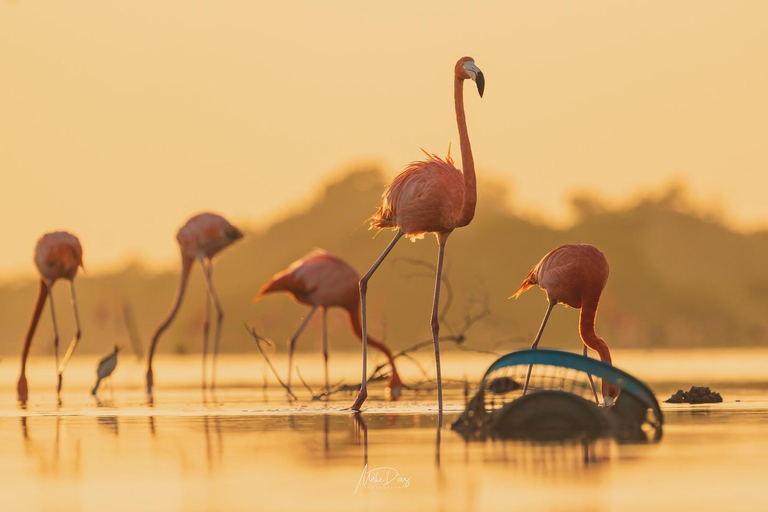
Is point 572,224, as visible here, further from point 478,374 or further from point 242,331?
point 478,374

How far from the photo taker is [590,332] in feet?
48.8

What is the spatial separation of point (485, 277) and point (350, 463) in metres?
100

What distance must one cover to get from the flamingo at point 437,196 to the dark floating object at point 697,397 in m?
2.64

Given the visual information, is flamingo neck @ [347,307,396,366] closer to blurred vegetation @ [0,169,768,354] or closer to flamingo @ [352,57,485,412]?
flamingo @ [352,57,485,412]

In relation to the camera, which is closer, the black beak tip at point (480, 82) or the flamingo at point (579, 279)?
the black beak tip at point (480, 82)

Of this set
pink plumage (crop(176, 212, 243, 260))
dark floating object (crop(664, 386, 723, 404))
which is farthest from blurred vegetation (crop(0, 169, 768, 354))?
dark floating object (crop(664, 386, 723, 404))

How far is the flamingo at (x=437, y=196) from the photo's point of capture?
13.8 m

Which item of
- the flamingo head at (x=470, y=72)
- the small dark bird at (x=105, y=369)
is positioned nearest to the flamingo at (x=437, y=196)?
the flamingo head at (x=470, y=72)

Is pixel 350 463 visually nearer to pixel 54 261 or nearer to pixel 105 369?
pixel 105 369

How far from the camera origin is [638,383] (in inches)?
456

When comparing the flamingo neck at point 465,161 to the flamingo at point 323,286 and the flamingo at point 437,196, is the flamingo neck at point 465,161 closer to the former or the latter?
the flamingo at point 437,196

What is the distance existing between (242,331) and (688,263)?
121 feet

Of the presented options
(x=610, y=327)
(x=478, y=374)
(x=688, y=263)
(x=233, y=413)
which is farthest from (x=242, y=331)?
(x=233, y=413)

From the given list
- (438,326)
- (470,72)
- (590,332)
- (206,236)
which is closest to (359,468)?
(438,326)
